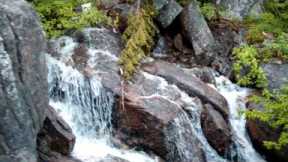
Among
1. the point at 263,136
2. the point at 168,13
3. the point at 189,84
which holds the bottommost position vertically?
the point at 263,136

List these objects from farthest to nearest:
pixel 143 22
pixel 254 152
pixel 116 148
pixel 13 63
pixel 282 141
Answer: pixel 143 22 → pixel 254 152 → pixel 116 148 → pixel 282 141 → pixel 13 63

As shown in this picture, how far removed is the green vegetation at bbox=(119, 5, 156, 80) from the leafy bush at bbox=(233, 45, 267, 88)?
6.42 ft

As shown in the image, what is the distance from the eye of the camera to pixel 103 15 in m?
10.2

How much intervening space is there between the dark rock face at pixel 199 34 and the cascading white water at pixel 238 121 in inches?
29.4

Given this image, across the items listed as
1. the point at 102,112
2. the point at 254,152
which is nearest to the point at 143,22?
the point at 102,112

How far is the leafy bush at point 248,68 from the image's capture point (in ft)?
33.3

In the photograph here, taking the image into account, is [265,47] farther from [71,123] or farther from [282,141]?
[71,123]

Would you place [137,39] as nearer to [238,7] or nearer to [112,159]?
[112,159]

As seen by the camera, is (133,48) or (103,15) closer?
(133,48)

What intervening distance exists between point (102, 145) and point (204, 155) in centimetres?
180

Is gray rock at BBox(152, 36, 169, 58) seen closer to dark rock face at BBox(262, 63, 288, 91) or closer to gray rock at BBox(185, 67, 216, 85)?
gray rock at BBox(185, 67, 216, 85)

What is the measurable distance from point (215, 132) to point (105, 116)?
199 centimetres

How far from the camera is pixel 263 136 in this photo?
8867 millimetres

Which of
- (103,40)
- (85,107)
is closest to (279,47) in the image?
(103,40)
